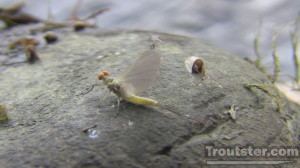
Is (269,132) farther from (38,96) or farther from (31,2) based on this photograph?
(31,2)

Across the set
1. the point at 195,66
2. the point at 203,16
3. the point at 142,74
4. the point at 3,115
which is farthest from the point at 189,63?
the point at 203,16

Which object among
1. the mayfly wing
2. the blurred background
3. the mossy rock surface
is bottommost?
the mossy rock surface

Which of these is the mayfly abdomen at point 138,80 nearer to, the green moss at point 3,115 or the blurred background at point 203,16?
the green moss at point 3,115

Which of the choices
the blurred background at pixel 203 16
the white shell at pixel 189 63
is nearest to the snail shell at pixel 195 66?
the white shell at pixel 189 63

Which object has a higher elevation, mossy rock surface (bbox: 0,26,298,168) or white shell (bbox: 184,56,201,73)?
white shell (bbox: 184,56,201,73)

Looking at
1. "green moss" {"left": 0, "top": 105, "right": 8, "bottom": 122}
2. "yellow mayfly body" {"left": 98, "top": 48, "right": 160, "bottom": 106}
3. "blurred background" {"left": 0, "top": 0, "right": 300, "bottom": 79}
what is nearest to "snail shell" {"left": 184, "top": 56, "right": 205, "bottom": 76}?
"yellow mayfly body" {"left": 98, "top": 48, "right": 160, "bottom": 106}

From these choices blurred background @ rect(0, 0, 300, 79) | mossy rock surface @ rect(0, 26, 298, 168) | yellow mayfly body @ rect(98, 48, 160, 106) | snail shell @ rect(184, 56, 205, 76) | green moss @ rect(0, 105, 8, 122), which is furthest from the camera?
blurred background @ rect(0, 0, 300, 79)

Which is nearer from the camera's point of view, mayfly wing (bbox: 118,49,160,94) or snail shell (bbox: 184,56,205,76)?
→ mayfly wing (bbox: 118,49,160,94)

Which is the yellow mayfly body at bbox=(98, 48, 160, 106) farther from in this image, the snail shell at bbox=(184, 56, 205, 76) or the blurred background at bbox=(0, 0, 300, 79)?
the blurred background at bbox=(0, 0, 300, 79)
